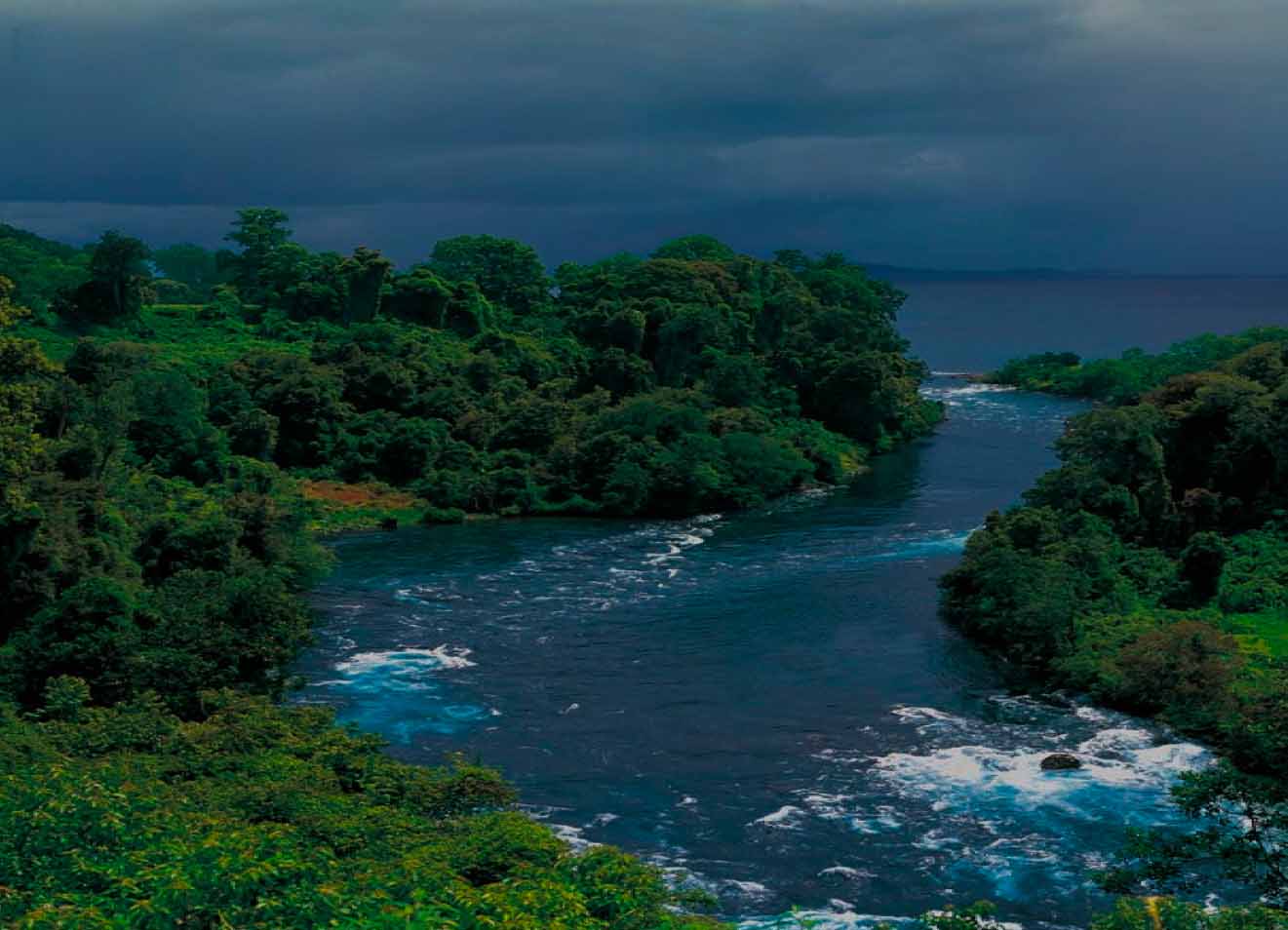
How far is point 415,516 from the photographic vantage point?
60.7 meters

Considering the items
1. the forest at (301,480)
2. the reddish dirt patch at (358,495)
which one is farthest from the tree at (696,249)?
the reddish dirt patch at (358,495)

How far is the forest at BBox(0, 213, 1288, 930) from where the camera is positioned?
17844mm

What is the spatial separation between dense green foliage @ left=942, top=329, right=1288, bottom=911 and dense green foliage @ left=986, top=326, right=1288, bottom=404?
18701 mm

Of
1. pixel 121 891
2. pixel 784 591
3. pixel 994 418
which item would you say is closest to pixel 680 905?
pixel 121 891

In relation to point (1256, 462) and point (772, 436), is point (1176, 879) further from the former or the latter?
point (772, 436)

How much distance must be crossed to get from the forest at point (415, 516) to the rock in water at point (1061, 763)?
316 centimetres

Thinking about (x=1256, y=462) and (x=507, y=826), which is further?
(x=1256, y=462)

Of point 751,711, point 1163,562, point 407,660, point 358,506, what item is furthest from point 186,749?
point 358,506

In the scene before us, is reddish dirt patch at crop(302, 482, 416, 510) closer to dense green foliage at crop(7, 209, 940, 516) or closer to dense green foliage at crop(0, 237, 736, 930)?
dense green foliage at crop(7, 209, 940, 516)

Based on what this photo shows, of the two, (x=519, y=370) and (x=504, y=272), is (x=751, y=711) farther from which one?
(x=504, y=272)

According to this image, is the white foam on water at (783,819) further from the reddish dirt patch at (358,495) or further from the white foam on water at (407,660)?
the reddish dirt patch at (358,495)

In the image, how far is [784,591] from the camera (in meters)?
48.1

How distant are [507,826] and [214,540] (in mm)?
25285

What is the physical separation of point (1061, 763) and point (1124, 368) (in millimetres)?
76254
